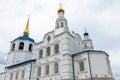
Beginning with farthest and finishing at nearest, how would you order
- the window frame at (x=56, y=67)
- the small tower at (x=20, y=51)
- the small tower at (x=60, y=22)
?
the small tower at (x=20, y=51) → the small tower at (x=60, y=22) → the window frame at (x=56, y=67)

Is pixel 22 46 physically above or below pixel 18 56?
above

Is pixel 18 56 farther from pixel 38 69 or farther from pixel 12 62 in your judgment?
pixel 38 69

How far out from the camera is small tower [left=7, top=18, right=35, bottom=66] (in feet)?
93.2

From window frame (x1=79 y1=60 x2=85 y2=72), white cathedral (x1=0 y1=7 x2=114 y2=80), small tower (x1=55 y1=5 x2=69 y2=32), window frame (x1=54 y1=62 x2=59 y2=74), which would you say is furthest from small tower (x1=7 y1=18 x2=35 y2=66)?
window frame (x1=79 y1=60 x2=85 y2=72)

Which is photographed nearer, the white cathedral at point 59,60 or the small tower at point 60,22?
the white cathedral at point 59,60

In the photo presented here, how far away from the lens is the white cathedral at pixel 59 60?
1805 cm

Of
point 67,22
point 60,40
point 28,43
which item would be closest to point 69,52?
point 60,40

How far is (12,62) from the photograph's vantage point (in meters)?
27.9

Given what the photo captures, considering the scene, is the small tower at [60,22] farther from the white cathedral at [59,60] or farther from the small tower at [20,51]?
the small tower at [20,51]

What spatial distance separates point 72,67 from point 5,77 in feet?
48.7

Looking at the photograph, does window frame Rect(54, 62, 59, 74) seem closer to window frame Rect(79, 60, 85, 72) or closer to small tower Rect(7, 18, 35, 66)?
window frame Rect(79, 60, 85, 72)

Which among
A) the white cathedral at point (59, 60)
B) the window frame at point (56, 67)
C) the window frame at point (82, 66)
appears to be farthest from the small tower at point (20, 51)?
the window frame at point (82, 66)

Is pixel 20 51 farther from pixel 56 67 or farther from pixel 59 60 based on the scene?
pixel 59 60

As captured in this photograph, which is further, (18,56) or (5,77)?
(18,56)
